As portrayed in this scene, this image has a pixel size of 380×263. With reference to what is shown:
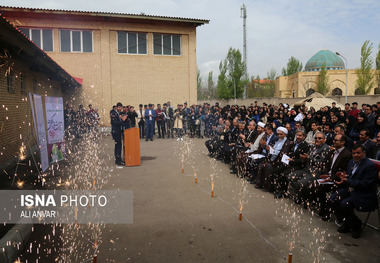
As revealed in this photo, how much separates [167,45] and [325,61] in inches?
1809

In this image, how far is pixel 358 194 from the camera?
15.5 feet

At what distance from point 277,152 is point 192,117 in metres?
10.8

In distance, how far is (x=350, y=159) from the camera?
5.28m

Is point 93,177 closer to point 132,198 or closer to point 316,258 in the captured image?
point 132,198

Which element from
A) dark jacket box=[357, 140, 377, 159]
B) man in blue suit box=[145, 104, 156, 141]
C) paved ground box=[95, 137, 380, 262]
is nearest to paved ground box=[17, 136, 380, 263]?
paved ground box=[95, 137, 380, 262]

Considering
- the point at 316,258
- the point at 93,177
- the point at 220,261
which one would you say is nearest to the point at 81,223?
the point at 220,261

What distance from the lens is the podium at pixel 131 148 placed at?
9.83 meters

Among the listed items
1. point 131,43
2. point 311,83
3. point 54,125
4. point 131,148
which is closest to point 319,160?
point 131,148

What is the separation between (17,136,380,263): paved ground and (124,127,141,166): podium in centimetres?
225

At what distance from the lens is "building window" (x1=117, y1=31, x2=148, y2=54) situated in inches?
835

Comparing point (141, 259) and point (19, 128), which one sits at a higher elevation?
point (19, 128)

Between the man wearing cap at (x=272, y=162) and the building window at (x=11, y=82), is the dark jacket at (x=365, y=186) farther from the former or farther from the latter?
the building window at (x=11, y=82)

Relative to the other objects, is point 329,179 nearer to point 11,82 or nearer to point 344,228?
point 344,228

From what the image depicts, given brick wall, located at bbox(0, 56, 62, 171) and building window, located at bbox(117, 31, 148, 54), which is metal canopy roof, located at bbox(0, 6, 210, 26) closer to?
building window, located at bbox(117, 31, 148, 54)
